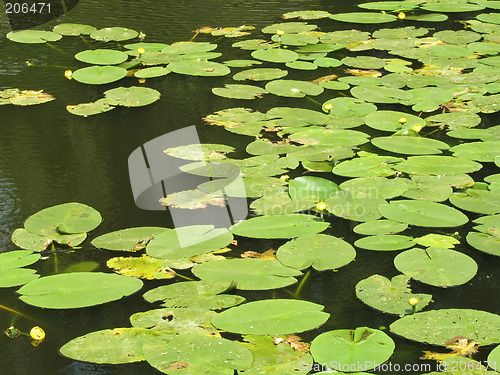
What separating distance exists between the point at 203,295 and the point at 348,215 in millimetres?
635

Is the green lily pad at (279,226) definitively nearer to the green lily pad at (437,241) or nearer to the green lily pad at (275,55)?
the green lily pad at (437,241)

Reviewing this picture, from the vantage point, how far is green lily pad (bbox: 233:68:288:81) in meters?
3.58

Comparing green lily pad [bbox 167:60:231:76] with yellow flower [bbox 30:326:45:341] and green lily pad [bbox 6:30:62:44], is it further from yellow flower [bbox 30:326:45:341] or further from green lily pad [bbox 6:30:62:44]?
yellow flower [bbox 30:326:45:341]

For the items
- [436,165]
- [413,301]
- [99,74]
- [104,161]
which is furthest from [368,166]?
[99,74]

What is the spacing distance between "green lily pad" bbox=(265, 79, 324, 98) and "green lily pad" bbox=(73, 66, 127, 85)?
2.50ft

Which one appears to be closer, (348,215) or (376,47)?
(348,215)

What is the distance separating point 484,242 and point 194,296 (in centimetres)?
92

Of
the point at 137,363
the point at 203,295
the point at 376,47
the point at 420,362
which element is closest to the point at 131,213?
the point at 203,295

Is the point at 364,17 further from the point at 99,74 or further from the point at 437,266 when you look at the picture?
the point at 437,266

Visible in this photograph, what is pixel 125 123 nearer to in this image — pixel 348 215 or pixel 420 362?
pixel 348 215

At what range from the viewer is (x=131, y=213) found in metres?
2.46

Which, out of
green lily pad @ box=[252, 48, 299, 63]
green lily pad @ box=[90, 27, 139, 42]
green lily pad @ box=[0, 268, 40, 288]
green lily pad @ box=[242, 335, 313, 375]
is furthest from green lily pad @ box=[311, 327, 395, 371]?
green lily pad @ box=[90, 27, 139, 42]

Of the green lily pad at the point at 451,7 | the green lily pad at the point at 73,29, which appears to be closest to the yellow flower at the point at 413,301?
the green lily pad at the point at 73,29

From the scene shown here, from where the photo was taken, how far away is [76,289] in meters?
1.99
